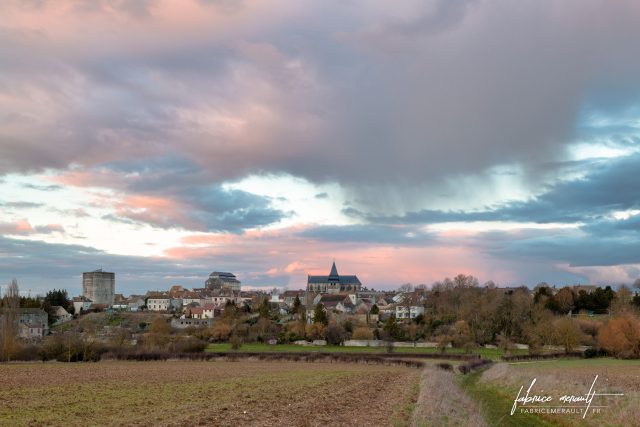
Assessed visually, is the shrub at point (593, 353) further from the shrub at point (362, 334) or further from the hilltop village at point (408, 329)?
the shrub at point (362, 334)

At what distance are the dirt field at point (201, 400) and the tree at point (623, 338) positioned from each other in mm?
54400

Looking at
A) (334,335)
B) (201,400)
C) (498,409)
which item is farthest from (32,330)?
(498,409)

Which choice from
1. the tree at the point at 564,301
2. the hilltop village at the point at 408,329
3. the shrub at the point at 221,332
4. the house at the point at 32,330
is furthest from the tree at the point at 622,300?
the house at the point at 32,330

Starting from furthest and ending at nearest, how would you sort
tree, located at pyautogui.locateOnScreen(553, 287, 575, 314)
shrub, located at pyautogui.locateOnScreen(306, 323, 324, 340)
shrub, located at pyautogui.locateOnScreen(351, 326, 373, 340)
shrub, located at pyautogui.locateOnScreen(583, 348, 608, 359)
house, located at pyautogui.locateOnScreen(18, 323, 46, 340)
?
1. tree, located at pyautogui.locateOnScreen(553, 287, 575, 314)
2. house, located at pyautogui.locateOnScreen(18, 323, 46, 340)
3. shrub, located at pyautogui.locateOnScreen(306, 323, 324, 340)
4. shrub, located at pyautogui.locateOnScreen(351, 326, 373, 340)
5. shrub, located at pyautogui.locateOnScreen(583, 348, 608, 359)

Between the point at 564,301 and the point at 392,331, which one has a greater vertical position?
the point at 564,301

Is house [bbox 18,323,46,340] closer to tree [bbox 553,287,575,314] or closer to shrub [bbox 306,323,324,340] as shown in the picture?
shrub [bbox 306,323,324,340]

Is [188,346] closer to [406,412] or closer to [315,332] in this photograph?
[315,332]

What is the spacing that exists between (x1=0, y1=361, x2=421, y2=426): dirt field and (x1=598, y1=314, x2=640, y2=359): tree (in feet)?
178

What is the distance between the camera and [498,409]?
35875 millimetres

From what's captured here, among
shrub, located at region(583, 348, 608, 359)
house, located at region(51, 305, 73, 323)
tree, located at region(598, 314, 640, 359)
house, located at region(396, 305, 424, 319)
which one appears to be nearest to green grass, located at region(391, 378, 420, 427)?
tree, located at region(598, 314, 640, 359)

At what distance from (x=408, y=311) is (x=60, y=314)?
10930 centimetres

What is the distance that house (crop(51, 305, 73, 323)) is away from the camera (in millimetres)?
188400

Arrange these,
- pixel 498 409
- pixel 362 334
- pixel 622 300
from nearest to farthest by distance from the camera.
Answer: pixel 498 409
pixel 362 334
pixel 622 300

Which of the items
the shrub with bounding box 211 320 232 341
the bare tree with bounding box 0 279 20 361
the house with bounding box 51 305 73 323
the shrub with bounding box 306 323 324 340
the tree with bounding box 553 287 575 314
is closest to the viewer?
the bare tree with bounding box 0 279 20 361
